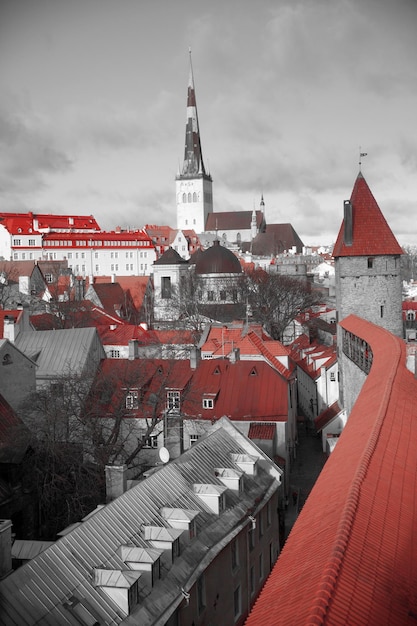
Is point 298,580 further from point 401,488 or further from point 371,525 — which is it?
point 401,488

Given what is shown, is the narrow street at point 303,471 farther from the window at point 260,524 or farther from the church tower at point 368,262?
the church tower at point 368,262

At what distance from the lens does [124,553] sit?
36.7 ft

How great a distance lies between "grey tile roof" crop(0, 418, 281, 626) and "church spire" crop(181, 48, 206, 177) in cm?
11471

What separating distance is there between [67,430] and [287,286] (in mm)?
39152

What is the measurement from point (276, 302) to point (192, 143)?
264ft

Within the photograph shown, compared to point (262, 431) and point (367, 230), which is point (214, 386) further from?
point (367, 230)

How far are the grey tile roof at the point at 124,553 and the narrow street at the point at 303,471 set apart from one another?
6.83m

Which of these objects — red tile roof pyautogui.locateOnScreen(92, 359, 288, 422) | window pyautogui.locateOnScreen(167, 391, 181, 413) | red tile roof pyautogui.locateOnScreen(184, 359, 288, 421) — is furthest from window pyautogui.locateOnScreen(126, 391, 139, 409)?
red tile roof pyautogui.locateOnScreen(184, 359, 288, 421)

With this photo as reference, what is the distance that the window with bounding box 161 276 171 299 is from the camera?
66.8m

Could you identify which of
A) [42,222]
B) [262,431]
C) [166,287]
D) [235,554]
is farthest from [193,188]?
[235,554]

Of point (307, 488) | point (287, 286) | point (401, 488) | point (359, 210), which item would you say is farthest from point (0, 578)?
point (287, 286)

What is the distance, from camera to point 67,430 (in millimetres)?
21000

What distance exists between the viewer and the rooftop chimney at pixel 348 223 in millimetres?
30969

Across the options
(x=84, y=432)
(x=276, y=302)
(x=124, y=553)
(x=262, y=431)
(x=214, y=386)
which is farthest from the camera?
(x=276, y=302)
